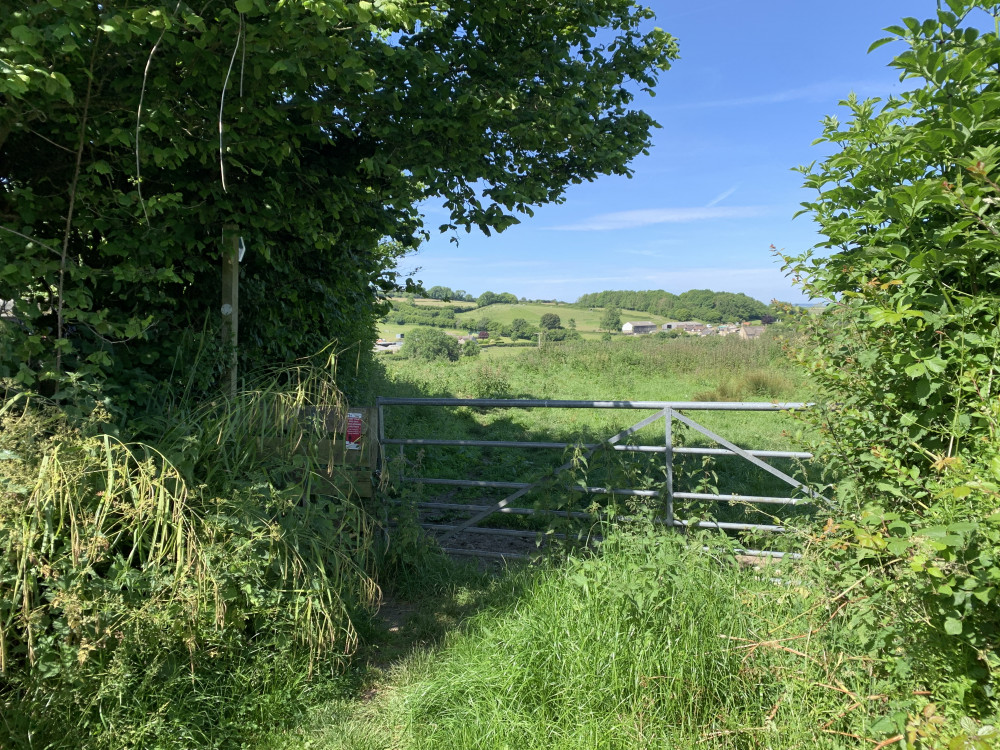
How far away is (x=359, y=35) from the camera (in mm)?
4125

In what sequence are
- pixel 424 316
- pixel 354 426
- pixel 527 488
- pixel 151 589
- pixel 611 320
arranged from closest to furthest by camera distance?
pixel 151 589
pixel 354 426
pixel 527 488
pixel 424 316
pixel 611 320

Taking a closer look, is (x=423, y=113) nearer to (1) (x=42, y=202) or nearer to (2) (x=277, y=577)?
(1) (x=42, y=202)

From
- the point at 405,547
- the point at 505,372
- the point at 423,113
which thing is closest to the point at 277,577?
the point at 405,547

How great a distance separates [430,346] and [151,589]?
18.2 meters

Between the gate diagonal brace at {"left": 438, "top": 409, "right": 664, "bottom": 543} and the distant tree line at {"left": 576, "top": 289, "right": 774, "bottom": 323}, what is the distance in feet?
73.2

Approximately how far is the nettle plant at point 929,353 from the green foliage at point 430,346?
678 inches

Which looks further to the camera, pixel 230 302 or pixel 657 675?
pixel 230 302

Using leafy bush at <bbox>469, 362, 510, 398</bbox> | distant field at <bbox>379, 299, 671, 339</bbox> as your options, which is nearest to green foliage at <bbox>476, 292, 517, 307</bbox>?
distant field at <bbox>379, 299, 671, 339</bbox>

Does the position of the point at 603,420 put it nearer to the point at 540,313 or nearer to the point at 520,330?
the point at 520,330

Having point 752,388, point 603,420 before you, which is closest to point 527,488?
point 603,420

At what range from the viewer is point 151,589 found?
2.87 metres

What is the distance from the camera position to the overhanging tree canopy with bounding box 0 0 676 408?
3525mm

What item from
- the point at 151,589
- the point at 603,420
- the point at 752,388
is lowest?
the point at 603,420

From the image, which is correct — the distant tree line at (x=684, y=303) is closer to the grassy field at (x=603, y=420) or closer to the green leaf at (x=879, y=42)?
the grassy field at (x=603, y=420)
